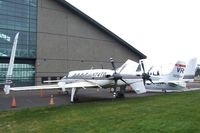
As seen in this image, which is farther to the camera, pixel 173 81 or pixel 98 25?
pixel 98 25

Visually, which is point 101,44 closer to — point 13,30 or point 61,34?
point 61,34

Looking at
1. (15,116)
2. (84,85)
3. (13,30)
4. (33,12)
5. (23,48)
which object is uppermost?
(33,12)

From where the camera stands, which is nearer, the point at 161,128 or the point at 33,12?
the point at 161,128

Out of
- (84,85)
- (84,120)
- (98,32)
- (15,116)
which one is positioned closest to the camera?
(84,120)

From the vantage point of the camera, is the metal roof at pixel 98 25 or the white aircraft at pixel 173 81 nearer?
the white aircraft at pixel 173 81

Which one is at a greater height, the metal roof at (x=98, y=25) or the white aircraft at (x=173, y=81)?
the metal roof at (x=98, y=25)

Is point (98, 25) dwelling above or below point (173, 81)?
above

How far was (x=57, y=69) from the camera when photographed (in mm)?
50156

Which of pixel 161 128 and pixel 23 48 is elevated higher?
pixel 23 48

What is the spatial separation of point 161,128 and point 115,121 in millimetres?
2413

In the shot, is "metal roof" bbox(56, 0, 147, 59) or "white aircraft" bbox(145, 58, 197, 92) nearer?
"white aircraft" bbox(145, 58, 197, 92)

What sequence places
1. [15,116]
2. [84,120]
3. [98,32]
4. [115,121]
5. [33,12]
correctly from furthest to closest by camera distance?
[98,32]
[33,12]
[15,116]
[84,120]
[115,121]

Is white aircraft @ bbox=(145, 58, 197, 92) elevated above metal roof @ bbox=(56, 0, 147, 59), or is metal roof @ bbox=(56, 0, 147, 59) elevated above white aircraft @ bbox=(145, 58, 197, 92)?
metal roof @ bbox=(56, 0, 147, 59)

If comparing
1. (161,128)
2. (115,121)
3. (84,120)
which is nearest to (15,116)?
(84,120)
